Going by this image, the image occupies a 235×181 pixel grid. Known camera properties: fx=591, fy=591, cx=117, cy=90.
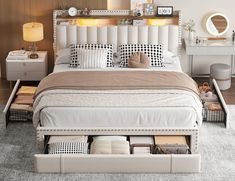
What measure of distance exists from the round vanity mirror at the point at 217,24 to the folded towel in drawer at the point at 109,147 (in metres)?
3.31

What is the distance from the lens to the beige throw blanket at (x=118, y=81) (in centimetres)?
705

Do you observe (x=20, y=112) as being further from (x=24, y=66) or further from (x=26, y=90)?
(x=24, y=66)

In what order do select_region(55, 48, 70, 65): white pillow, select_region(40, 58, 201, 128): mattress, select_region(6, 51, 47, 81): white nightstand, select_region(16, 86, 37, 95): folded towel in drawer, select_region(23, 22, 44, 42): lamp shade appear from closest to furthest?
1. select_region(40, 58, 201, 128): mattress
2. select_region(16, 86, 37, 95): folded towel in drawer
3. select_region(55, 48, 70, 65): white pillow
4. select_region(23, 22, 44, 42): lamp shade
5. select_region(6, 51, 47, 81): white nightstand

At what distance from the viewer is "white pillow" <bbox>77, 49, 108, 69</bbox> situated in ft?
26.2

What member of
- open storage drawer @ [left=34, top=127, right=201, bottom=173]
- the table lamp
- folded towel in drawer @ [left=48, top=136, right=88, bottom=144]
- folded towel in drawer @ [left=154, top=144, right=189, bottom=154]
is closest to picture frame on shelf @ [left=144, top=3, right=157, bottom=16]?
the table lamp

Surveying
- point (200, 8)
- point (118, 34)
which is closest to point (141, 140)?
point (118, 34)

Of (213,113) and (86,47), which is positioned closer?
(213,113)

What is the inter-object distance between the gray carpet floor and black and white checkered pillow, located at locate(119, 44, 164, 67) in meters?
1.20

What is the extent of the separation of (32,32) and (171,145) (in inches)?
126

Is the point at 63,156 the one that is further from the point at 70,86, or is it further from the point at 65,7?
the point at 65,7

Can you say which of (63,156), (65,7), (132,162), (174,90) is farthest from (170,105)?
(65,7)

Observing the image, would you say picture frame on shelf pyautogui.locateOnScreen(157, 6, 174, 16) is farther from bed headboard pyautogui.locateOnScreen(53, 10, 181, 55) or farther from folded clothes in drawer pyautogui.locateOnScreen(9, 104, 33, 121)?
folded clothes in drawer pyautogui.locateOnScreen(9, 104, 33, 121)

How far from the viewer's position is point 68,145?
20.5 feet

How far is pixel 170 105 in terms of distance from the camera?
664 cm
